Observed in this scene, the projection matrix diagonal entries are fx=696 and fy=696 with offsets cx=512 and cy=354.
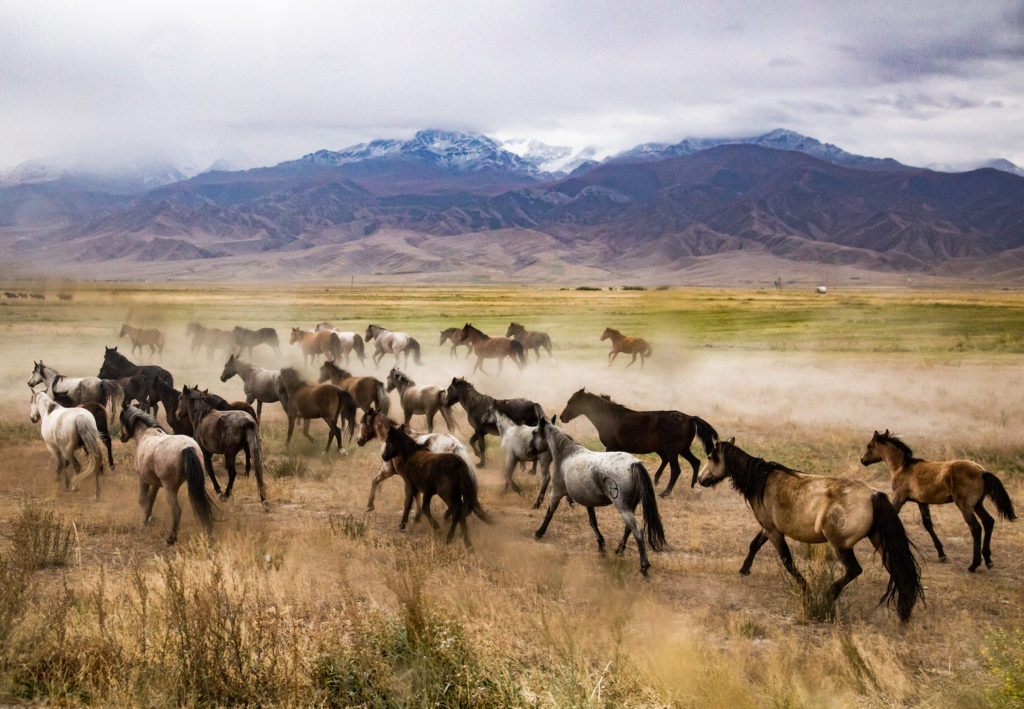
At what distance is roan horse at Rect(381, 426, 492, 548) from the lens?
9.09m

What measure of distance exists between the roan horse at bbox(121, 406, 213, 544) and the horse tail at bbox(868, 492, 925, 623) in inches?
310

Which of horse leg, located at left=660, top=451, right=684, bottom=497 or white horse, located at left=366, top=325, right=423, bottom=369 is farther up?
white horse, located at left=366, top=325, right=423, bottom=369

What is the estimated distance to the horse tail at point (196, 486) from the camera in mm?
8867

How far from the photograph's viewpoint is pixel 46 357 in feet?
95.1

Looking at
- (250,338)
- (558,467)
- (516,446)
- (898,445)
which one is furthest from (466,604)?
(250,338)

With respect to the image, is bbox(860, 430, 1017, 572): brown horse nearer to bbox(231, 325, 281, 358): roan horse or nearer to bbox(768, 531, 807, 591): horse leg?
bbox(768, 531, 807, 591): horse leg

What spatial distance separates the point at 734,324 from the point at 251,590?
4523 centimetres

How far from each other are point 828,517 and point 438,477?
15.3ft

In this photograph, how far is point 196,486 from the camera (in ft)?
29.1

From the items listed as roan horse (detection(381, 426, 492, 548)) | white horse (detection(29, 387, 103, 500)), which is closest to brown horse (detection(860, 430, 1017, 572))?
roan horse (detection(381, 426, 492, 548))

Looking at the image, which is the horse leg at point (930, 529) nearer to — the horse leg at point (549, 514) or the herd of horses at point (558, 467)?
the herd of horses at point (558, 467)

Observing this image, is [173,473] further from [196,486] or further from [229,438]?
[229,438]

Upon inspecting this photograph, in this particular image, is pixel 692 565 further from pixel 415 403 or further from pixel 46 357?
pixel 46 357

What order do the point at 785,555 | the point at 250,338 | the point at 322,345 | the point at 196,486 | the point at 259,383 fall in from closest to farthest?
the point at 785,555 < the point at 196,486 < the point at 259,383 < the point at 322,345 < the point at 250,338
